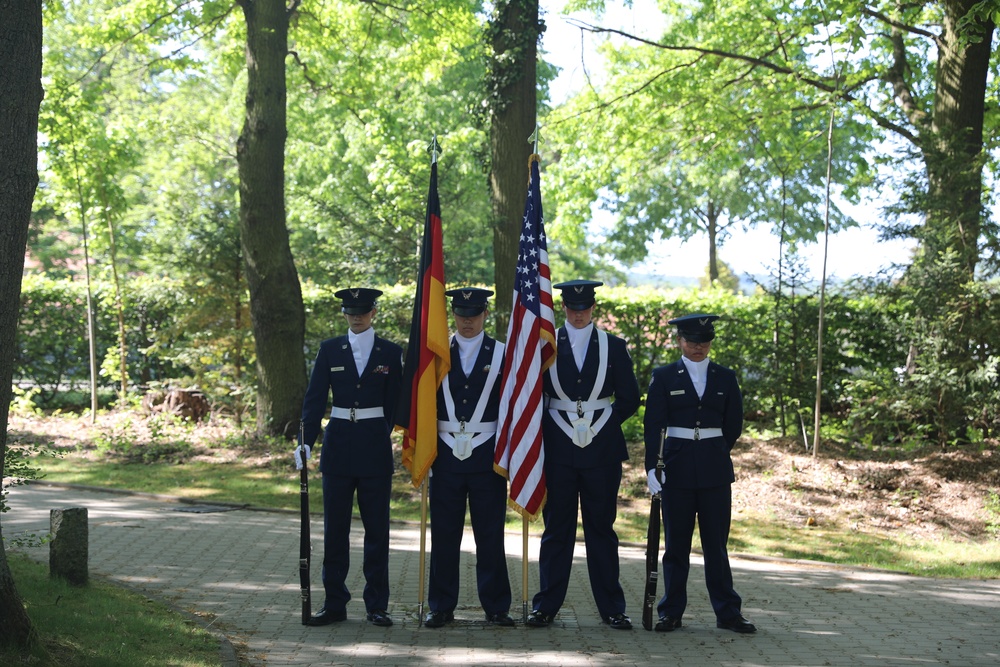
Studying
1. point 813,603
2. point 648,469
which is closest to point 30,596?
point 648,469

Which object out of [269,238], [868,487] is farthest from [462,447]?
[269,238]

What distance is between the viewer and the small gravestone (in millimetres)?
7500

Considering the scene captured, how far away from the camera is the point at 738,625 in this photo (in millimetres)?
7102

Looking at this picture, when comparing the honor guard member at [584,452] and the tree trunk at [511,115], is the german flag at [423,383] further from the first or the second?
the tree trunk at [511,115]

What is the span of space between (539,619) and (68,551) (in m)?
3.41

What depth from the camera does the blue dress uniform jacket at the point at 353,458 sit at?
729cm

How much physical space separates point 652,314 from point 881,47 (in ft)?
22.1

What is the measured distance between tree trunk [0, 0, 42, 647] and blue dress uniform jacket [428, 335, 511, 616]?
272 cm

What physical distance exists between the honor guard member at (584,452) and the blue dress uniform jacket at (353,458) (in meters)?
1.12

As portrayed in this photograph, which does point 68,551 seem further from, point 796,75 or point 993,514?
point 796,75

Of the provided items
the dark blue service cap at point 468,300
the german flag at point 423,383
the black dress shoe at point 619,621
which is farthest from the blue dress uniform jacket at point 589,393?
the black dress shoe at point 619,621

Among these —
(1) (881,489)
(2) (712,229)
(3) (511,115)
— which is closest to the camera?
(1) (881,489)

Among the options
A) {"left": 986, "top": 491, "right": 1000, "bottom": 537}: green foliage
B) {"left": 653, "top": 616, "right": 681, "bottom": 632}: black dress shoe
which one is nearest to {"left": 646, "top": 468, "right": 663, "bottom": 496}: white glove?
{"left": 653, "top": 616, "right": 681, "bottom": 632}: black dress shoe

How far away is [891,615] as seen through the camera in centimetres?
773
